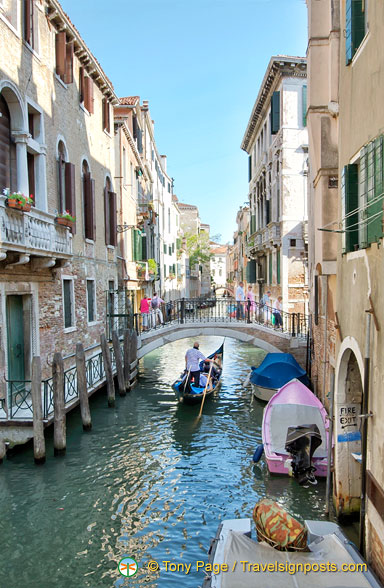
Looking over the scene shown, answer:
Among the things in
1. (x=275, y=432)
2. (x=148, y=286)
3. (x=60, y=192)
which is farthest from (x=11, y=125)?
(x=148, y=286)

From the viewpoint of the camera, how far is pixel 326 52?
9773 mm

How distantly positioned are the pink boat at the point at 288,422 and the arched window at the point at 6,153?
6.03 metres

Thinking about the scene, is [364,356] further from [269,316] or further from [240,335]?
[269,316]

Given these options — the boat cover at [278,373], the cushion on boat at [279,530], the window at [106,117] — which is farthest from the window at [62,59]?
the cushion on boat at [279,530]

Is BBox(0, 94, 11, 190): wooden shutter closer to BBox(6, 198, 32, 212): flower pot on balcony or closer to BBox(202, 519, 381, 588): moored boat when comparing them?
BBox(6, 198, 32, 212): flower pot on balcony

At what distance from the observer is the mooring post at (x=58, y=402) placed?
8.34 metres

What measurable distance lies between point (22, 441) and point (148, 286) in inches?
657

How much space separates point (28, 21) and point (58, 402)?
7.05m

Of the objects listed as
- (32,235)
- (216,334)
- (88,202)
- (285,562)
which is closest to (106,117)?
(88,202)

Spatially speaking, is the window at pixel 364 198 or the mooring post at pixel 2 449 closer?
the window at pixel 364 198

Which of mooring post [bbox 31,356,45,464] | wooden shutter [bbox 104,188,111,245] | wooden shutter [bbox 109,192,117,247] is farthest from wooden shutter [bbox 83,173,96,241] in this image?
mooring post [bbox 31,356,45,464]

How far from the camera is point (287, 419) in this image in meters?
8.67

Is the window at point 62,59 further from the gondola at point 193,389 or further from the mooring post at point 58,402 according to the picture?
the gondola at point 193,389

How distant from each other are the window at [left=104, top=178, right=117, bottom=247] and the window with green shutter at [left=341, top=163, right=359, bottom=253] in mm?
10621
